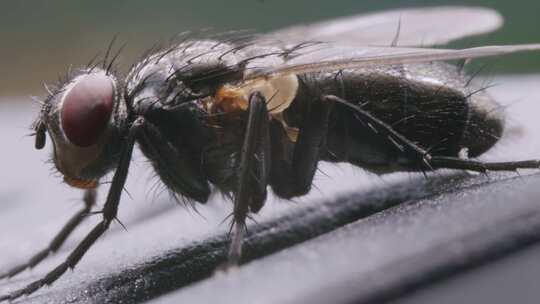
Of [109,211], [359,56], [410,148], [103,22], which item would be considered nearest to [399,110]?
[410,148]

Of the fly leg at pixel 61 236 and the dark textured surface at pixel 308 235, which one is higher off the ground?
the dark textured surface at pixel 308 235

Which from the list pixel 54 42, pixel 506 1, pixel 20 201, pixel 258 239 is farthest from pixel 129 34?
pixel 258 239

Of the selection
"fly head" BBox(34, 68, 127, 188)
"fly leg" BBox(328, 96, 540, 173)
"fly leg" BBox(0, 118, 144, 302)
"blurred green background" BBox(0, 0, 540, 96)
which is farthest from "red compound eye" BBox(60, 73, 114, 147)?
"blurred green background" BBox(0, 0, 540, 96)

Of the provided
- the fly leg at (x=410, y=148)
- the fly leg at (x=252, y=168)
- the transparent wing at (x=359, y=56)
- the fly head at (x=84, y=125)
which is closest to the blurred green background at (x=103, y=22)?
the fly leg at (x=410, y=148)

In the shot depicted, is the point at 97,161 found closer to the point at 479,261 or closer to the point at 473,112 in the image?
the point at 473,112

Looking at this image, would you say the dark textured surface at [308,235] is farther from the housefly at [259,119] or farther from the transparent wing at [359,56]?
the transparent wing at [359,56]

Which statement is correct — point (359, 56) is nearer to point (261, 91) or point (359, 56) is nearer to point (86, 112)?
point (261, 91)

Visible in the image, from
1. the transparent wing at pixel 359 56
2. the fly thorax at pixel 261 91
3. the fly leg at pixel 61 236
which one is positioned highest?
the transparent wing at pixel 359 56
